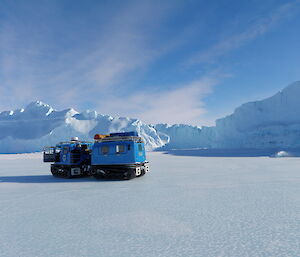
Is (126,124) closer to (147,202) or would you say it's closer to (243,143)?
(243,143)

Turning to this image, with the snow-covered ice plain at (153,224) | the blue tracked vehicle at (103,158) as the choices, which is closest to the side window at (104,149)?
the blue tracked vehicle at (103,158)

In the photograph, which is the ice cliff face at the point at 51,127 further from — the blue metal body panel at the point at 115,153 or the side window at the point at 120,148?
the side window at the point at 120,148

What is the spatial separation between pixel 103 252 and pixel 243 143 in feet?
172

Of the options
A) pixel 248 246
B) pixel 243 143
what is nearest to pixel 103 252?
pixel 248 246

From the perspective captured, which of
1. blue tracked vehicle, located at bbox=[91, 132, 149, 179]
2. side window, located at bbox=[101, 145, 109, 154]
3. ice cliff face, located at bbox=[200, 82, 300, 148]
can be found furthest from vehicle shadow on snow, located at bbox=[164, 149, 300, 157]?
side window, located at bbox=[101, 145, 109, 154]

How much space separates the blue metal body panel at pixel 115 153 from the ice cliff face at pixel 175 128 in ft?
140

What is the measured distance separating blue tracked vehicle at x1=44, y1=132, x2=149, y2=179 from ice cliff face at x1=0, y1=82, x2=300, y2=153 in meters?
42.4

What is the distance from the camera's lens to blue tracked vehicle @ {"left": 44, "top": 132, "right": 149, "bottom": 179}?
962cm

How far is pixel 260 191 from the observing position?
6922 mm

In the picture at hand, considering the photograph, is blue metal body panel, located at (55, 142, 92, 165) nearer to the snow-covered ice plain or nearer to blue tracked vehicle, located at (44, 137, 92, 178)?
blue tracked vehicle, located at (44, 137, 92, 178)

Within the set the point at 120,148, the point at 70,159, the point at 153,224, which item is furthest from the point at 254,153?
the point at 153,224

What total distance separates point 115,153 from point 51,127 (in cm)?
6043

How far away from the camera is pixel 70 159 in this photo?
10594mm

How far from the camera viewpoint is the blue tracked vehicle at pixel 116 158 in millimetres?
9578
